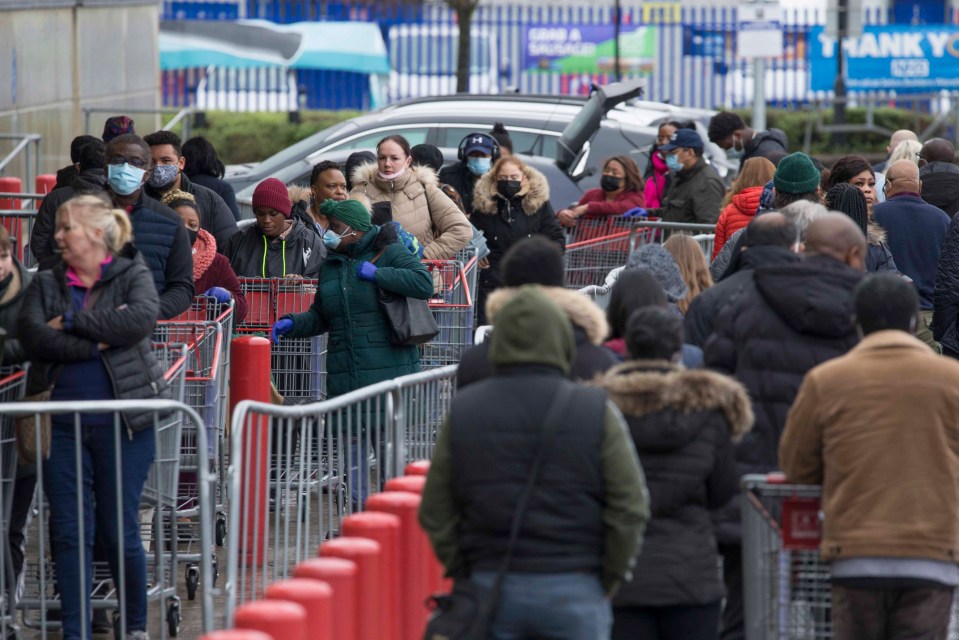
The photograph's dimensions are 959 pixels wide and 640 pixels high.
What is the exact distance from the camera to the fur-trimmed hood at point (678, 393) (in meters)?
5.20

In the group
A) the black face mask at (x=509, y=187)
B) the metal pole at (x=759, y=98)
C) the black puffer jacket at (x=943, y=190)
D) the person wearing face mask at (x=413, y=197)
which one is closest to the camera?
the person wearing face mask at (x=413, y=197)

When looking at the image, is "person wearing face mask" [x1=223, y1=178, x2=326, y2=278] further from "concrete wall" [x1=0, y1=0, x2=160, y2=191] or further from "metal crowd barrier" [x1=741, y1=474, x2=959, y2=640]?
"concrete wall" [x1=0, y1=0, x2=160, y2=191]

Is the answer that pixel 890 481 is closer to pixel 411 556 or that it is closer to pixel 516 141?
pixel 411 556

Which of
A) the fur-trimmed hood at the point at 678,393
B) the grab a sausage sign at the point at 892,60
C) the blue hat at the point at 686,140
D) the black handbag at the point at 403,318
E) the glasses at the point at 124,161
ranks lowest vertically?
the black handbag at the point at 403,318

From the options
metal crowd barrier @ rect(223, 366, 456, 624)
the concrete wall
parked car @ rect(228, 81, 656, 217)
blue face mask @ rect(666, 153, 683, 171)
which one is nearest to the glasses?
metal crowd barrier @ rect(223, 366, 456, 624)

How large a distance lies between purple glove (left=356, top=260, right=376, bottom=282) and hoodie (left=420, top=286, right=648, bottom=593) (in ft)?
10.9

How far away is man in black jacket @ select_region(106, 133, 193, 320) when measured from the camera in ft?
24.8

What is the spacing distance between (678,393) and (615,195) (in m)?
8.69

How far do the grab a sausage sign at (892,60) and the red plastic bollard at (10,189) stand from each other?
15.4 m

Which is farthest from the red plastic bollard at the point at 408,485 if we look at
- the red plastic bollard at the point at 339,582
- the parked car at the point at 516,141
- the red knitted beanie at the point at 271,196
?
the parked car at the point at 516,141

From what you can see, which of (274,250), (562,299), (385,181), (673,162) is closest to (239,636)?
(562,299)

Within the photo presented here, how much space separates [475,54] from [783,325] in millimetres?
26999

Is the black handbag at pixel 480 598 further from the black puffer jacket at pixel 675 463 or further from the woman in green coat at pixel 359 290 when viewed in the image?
the woman in green coat at pixel 359 290

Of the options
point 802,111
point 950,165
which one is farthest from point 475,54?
point 950,165
